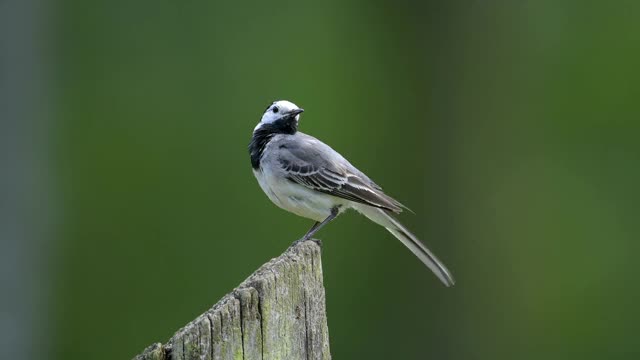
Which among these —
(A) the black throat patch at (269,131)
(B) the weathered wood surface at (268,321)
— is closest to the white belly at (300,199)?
(A) the black throat patch at (269,131)

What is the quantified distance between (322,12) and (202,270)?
2522 millimetres

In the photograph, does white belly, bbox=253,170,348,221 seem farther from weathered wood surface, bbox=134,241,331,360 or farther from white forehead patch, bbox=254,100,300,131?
weathered wood surface, bbox=134,241,331,360

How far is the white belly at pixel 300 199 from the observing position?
5758 mm

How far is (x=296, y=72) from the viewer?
8344mm

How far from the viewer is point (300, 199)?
5762 millimetres

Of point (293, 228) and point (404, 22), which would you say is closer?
point (293, 228)

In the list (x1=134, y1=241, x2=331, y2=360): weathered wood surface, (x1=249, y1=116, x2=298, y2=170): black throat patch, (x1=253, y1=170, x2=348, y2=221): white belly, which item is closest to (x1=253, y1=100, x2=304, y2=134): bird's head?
(x1=249, y1=116, x2=298, y2=170): black throat patch

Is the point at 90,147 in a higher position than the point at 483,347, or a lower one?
higher

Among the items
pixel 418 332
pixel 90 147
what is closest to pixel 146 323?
pixel 90 147

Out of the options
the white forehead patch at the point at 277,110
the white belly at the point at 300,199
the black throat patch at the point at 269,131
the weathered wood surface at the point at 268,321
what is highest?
the white forehead patch at the point at 277,110

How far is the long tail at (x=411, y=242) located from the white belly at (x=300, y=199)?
0.68 ft

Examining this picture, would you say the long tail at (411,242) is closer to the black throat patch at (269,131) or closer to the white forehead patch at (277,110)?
the black throat patch at (269,131)

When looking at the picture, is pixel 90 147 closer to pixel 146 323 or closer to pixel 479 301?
pixel 146 323

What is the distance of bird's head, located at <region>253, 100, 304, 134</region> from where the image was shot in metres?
6.32
